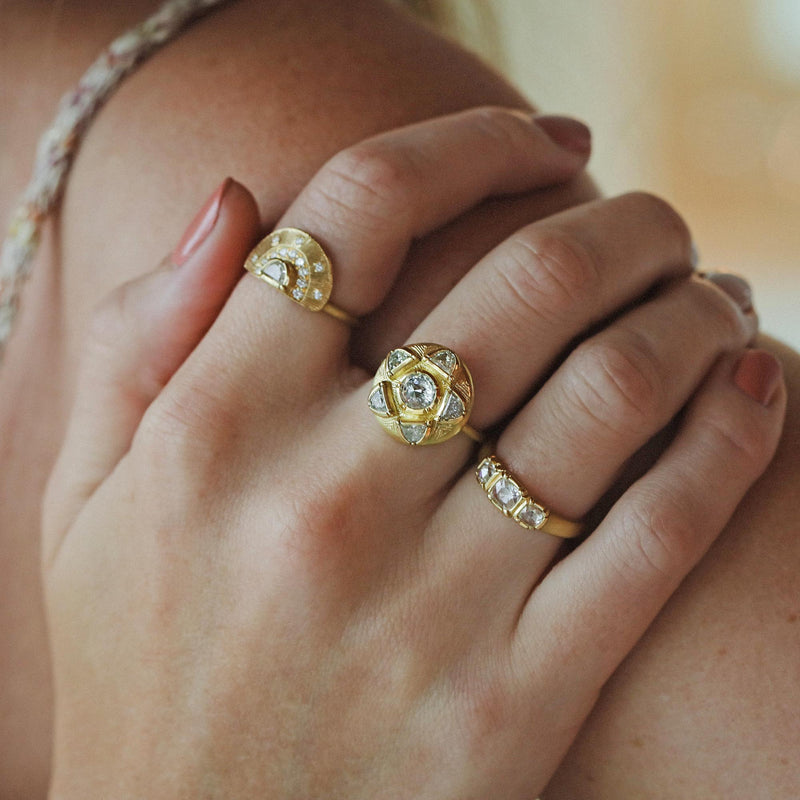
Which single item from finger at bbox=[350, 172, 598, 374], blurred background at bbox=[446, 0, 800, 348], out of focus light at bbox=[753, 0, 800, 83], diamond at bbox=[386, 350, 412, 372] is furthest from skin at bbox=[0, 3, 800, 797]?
out of focus light at bbox=[753, 0, 800, 83]

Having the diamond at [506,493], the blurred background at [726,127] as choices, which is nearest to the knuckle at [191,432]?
the diamond at [506,493]

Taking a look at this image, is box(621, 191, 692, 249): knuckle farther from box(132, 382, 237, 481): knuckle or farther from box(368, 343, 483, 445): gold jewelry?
box(132, 382, 237, 481): knuckle

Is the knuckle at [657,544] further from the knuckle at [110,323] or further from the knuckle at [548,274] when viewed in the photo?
the knuckle at [110,323]

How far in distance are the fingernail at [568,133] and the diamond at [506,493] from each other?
A: 340mm

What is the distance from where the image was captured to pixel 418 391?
0.59 m

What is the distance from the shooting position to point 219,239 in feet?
2.24

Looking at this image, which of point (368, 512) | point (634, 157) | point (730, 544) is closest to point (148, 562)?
point (368, 512)

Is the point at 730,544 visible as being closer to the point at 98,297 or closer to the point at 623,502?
the point at 623,502

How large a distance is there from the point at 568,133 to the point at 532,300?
24 centimetres

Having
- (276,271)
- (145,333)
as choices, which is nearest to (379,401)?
(276,271)

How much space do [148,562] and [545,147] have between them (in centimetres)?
49

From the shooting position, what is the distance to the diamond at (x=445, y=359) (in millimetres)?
603

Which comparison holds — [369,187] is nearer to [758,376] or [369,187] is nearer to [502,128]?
[502,128]

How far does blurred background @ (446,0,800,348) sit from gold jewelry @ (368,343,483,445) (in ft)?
7.05
